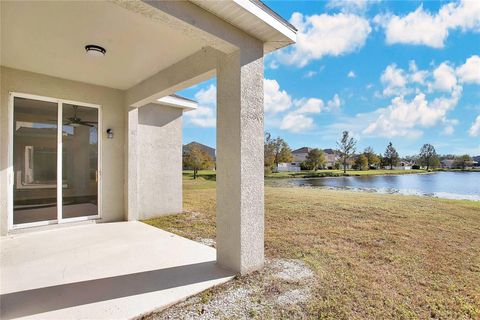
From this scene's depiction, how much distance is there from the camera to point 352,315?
2.43 meters

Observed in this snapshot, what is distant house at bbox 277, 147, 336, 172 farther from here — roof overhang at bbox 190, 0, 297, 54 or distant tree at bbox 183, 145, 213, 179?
roof overhang at bbox 190, 0, 297, 54

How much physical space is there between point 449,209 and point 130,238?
10824mm

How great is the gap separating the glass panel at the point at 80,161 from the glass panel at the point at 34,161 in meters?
0.25

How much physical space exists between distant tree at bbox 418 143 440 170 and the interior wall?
73.4m

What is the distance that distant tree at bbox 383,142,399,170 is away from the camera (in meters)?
58.3

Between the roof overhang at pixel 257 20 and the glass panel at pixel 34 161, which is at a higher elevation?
the roof overhang at pixel 257 20

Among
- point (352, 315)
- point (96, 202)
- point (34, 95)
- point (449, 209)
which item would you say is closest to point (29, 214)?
point (96, 202)

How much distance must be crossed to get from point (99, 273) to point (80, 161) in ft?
13.1

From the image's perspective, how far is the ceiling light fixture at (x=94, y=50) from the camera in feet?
12.7

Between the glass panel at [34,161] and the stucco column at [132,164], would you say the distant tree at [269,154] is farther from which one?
the glass panel at [34,161]

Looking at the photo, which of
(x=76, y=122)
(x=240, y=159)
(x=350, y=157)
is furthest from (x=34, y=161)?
(x=350, y=157)

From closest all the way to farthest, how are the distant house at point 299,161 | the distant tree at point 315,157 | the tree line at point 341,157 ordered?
1. the tree line at point 341,157
2. the distant tree at point 315,157
3. the distant house at point 299,161

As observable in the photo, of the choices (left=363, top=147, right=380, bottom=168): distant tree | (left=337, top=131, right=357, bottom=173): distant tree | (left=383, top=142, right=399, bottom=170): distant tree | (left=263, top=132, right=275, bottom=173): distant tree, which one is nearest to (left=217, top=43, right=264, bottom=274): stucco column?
(left=263, top=132, right=275, bottom=173): distant tree

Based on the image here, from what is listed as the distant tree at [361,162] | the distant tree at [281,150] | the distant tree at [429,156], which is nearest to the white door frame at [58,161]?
the distant tree at [281,150]
